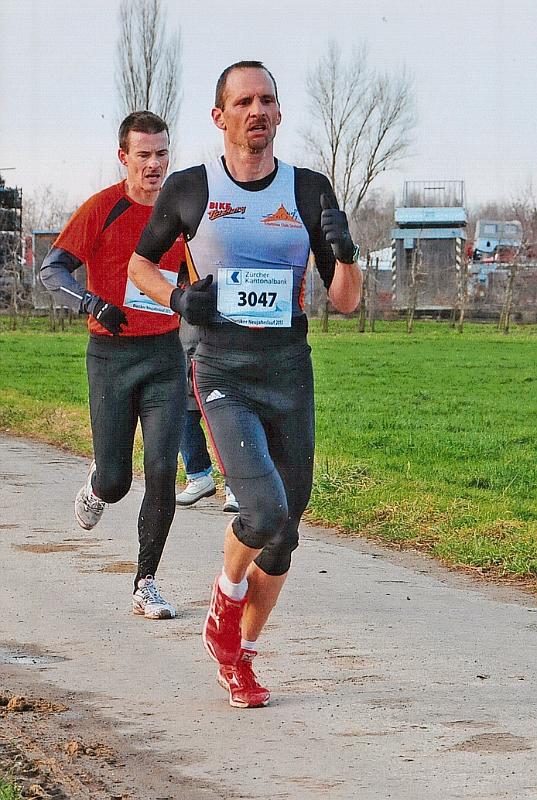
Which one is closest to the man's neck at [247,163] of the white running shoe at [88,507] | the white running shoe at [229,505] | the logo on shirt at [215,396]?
the logo on shirt at [215,396]

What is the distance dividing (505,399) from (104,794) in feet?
60.4

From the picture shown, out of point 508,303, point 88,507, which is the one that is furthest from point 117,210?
point 508,303

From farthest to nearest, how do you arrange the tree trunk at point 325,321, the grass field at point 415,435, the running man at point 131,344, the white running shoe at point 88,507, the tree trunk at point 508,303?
1. the tree trunk at point 325,321
2. the tree trunk at point 508,303
3. the grass field at point 415,435
4. the white running shoe at point 88,507
5. the running man at point 131,344

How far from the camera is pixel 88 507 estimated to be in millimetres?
7039

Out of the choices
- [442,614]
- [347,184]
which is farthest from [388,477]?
[347,184]

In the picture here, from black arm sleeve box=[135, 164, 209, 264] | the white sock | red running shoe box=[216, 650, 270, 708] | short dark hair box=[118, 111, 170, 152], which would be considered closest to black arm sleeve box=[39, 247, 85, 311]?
short dark hair box=[118, 111, 170, 152]

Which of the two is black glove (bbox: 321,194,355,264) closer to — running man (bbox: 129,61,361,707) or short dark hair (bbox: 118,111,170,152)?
running man (bbox: 129,61,361,707)

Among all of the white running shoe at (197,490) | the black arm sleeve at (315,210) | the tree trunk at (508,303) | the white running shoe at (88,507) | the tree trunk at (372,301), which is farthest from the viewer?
the tree trunk at (372,301)

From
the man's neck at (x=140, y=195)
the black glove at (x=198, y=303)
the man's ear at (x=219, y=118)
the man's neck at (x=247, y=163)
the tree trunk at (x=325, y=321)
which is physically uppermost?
the man's ear at (x=219, y=118)

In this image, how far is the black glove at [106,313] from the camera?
6285mm

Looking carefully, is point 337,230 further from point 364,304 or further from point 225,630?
point 364,304

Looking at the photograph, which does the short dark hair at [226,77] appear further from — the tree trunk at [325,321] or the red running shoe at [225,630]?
the tree trunk at [325,321]

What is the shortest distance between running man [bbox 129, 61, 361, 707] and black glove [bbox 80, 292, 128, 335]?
135cm

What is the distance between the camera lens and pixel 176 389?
21.4 feet
